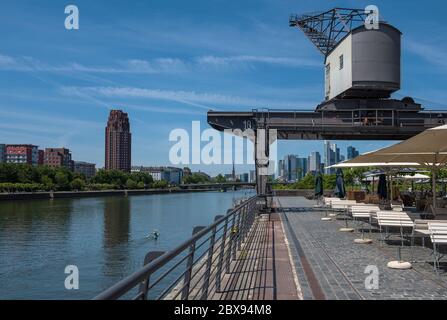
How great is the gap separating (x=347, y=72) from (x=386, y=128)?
3787 millimetres

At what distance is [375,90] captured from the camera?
88.0ft

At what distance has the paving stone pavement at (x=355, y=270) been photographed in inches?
284

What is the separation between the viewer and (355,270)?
906cm

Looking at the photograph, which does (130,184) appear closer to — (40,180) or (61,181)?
(61,181)

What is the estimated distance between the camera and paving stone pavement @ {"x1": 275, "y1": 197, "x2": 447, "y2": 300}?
722cm

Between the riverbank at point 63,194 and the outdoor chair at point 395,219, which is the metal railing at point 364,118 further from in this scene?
the riverbank at point 63,194

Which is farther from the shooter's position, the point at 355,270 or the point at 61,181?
the point at 61,181

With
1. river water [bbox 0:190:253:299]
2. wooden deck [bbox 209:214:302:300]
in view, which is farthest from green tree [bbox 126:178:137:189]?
wooden deck [bbox 209:214:302:300]

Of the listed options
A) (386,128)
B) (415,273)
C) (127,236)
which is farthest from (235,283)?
(127,236)

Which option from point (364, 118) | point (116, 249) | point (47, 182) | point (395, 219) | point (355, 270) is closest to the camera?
point (355, 270)

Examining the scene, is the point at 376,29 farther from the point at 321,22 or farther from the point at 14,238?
the point at 14,238

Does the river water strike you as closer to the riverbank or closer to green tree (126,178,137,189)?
the riverbank

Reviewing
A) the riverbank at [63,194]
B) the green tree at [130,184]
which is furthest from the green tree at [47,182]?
the green tree at [130,184]

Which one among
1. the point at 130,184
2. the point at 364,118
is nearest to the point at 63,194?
the point at 130,184
